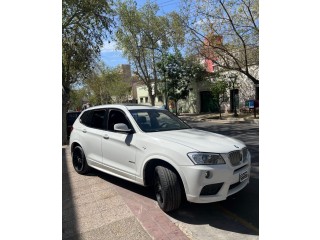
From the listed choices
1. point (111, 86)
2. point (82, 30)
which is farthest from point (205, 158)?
point (111, 86)

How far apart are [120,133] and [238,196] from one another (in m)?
2.29

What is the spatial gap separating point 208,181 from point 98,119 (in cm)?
296

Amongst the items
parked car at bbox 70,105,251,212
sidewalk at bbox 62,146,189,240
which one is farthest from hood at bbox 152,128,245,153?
sidewalk at bbox 62,146,189,240

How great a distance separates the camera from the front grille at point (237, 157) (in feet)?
12.7

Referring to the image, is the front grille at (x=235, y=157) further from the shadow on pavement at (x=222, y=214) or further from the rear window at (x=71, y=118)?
the rear window at (x=71, y=118)

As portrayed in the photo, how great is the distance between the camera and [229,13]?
19125mm

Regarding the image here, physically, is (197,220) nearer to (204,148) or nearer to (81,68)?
(204,148)

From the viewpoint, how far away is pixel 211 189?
12.3 feet

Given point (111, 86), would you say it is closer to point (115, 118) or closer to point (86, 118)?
point (86, 118)

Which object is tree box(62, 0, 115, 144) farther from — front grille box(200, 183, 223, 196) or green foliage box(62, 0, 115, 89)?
front grille box(200, 183, 223, 196)

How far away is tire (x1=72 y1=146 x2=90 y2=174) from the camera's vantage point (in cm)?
607

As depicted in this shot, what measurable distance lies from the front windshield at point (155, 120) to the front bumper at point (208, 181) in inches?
50.9

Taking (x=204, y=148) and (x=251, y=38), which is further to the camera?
(x=251, y=38)

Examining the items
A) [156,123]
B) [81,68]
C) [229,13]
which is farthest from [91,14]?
[229,13]
